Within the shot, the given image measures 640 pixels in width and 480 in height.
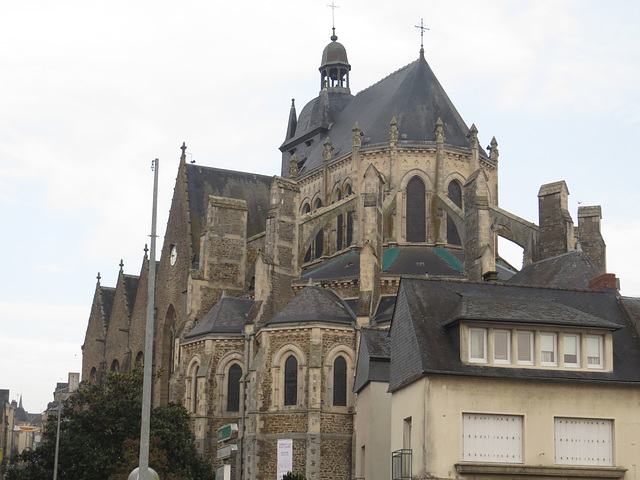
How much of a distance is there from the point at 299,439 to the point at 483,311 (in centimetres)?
2171

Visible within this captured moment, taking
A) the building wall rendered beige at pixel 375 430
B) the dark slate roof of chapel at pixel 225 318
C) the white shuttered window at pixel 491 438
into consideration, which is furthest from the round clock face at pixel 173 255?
the white shuttered window at pixel 491 438

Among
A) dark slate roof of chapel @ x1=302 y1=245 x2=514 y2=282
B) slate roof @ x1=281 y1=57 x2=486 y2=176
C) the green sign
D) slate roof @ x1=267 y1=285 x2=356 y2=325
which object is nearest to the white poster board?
→ slate roof @ x1=267 y1=285 x2=356 y2=325

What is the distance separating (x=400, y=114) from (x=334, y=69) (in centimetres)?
1293

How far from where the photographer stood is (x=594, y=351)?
24031 mm

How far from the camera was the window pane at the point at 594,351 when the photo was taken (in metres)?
24.0

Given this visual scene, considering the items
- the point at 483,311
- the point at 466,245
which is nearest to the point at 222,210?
the point at 466,245

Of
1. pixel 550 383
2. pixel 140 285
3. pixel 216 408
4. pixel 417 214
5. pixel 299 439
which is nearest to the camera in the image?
pixel 550 383

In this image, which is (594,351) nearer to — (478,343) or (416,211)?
(478,343)

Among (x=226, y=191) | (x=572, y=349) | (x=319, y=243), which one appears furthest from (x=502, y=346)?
(x=226, y=191)

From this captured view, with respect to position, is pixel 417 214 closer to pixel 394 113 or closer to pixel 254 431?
pixel 394 113

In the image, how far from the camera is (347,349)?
4469 cm

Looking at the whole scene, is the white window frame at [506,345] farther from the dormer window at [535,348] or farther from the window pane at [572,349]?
the window pane at [572,349]

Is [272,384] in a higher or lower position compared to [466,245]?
lower

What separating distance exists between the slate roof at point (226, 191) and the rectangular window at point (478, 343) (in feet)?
113
